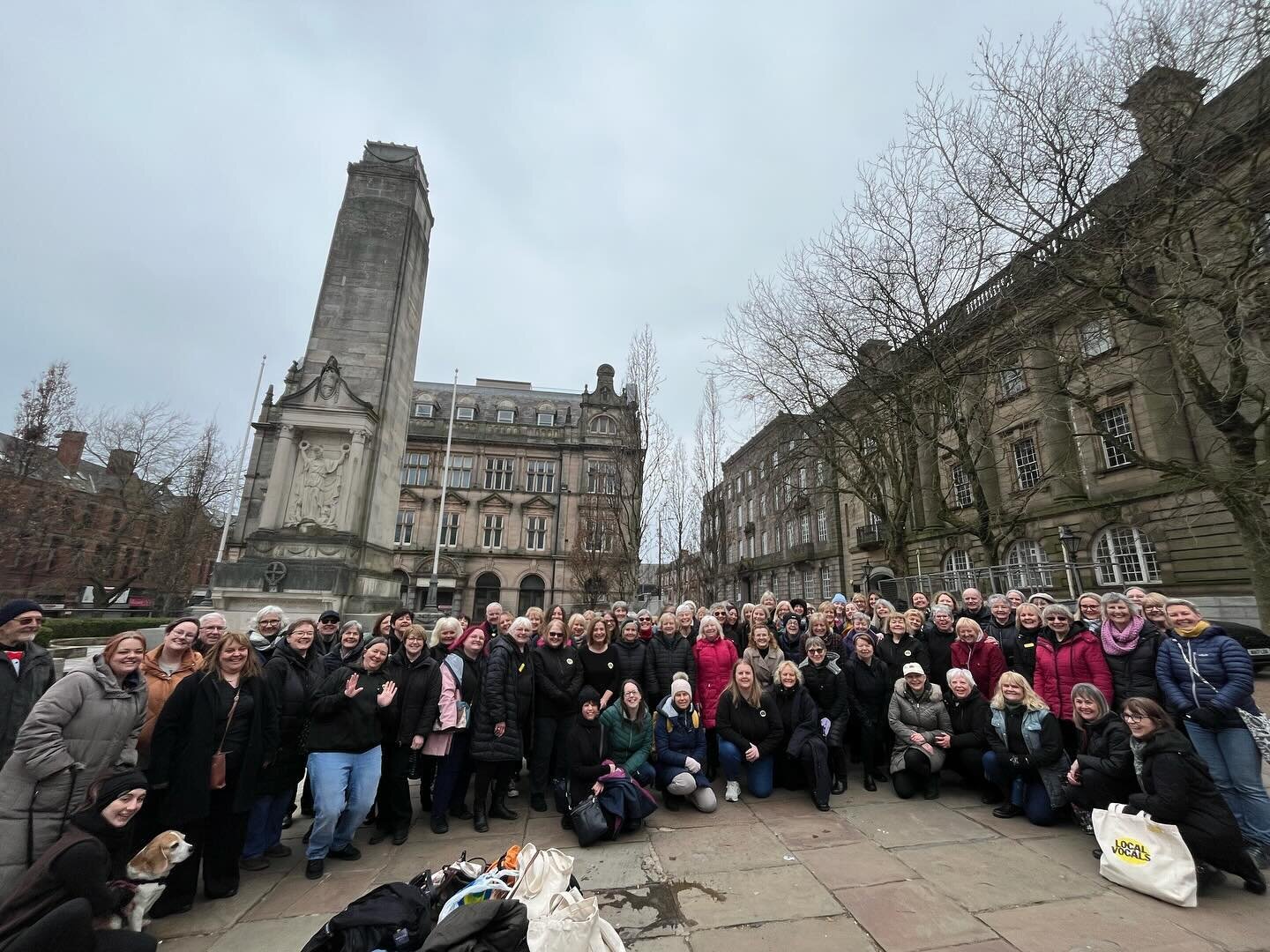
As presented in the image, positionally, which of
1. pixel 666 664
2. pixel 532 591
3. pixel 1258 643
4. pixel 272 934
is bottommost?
pixel 272 934

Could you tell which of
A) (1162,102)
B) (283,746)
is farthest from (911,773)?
(1162,102)

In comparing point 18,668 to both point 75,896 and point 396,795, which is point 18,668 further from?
point 396,795

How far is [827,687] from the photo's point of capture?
654 centimetres

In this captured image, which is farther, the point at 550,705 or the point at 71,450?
the point at 71,450

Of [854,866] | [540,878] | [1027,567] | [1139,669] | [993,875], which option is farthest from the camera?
[1027,567]

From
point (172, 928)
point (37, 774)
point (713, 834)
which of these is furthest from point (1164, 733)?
point (37, 774)

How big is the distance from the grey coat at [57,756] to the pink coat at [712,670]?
5.41 m

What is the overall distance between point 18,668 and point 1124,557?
27286mm

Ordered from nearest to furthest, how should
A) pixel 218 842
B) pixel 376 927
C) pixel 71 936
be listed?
1. pixel 71 936
2. pixel 376 927
3. pixel 218 842

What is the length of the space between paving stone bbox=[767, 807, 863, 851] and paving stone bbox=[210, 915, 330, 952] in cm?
372

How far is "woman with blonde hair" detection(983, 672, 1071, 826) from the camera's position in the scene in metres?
5.05

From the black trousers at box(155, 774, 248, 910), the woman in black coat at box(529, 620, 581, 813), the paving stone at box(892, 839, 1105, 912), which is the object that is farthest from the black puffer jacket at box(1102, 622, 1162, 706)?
the black trousers at box(155, 774, 248, 910)

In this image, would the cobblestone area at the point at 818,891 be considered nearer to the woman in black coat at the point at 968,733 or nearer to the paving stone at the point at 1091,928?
the paving stone at the point at 1091,928

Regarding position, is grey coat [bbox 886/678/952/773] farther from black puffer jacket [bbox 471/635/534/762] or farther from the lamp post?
the lamp post
